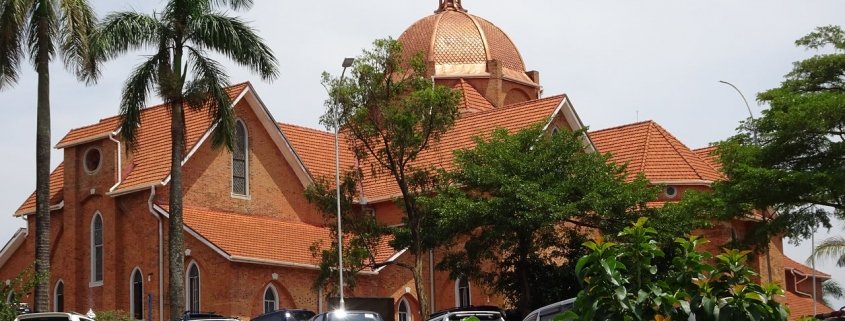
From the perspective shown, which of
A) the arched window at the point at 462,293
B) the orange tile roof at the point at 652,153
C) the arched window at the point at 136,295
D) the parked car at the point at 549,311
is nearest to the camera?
the parked car at the point at 549,311

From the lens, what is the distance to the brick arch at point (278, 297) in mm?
48062

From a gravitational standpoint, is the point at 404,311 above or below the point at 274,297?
below

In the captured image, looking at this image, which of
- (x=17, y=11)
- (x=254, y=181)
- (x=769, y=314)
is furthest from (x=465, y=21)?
(x=769, y=314)

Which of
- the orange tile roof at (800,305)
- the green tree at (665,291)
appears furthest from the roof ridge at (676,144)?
the green tree at (665,291)

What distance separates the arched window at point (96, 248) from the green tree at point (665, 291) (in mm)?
39650

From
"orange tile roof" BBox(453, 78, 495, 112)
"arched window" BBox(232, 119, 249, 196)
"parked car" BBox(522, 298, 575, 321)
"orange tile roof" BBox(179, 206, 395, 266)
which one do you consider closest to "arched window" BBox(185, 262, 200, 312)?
"orange tile roof" BBox(179, 206, 395, 266)

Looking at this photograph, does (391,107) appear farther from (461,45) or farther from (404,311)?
(461,45)

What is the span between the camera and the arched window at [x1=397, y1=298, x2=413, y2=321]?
5234cm

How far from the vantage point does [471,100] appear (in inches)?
2462

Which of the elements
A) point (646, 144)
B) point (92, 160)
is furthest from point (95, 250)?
point (646, 144)

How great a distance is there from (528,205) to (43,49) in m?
14.8

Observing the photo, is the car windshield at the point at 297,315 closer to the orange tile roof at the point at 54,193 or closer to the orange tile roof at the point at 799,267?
the orange tile roof at the point at 54,193

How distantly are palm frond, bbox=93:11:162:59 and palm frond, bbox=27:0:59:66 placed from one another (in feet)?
3.75

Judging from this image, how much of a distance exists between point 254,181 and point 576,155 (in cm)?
1283
